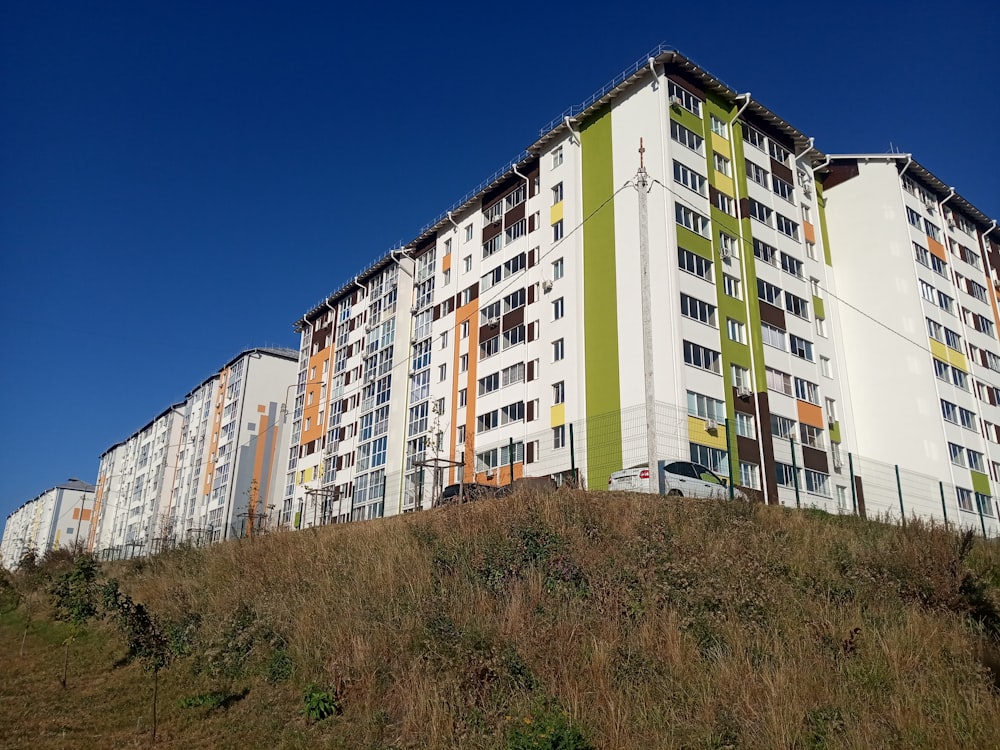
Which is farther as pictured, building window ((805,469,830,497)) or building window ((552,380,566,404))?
building window ((552,380,566,404))

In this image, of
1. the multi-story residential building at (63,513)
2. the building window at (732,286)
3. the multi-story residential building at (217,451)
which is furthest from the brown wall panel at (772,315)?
the multi-story residential building at (63,513)

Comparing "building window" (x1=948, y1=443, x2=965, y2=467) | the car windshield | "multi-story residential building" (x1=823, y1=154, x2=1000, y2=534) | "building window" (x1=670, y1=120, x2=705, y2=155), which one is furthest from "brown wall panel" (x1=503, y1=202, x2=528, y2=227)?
"building window" (x1=948, y1=443, x2=965, y2=467)

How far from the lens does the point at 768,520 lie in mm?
16141

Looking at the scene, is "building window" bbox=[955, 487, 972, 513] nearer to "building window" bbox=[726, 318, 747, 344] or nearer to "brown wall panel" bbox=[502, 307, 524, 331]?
"building window" bbox=[726, 318, 747, 344]

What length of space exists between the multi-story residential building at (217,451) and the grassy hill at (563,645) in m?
50.0

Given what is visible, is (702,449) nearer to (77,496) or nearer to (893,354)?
(893,354)

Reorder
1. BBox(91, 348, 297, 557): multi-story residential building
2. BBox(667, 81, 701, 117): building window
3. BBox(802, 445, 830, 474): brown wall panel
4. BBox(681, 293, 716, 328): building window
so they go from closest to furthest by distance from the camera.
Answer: BBox(681, 293, 716, 328): building window
BBox(802, 445, 830, 474): brown wall panel
BBox(667, 81, 701, 117): building window
BBox(91, 348, 297, 557): multi-story residential building

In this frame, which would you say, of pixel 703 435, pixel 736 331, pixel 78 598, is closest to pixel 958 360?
pixel 736 331

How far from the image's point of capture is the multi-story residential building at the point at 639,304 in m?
35.9

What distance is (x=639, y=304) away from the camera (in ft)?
120

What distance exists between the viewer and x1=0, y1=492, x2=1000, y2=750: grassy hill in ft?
27.6

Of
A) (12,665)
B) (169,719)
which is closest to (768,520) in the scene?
(169,719)

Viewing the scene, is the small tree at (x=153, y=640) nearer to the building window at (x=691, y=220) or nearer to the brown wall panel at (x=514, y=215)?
the building window at (x=691, y=220)

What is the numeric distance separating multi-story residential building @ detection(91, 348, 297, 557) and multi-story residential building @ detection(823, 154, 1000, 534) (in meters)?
46.1
